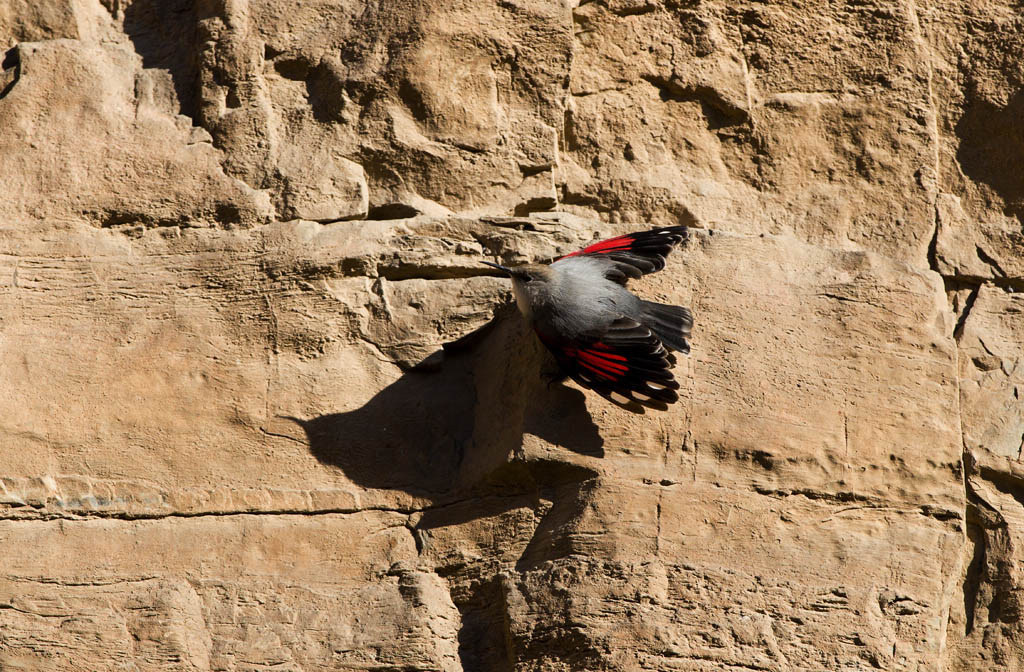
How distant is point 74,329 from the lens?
13.7 ft

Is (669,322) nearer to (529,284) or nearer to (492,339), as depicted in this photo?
(529,284)

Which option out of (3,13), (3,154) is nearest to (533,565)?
(3,154)

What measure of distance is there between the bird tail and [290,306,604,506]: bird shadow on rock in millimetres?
328

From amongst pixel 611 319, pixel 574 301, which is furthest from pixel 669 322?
pixel 574 301

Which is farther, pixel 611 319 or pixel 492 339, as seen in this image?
pixel 492 339

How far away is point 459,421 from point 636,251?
0.89 meters

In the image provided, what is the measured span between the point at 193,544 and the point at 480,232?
1491mm

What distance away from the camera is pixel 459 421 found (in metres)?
4.23

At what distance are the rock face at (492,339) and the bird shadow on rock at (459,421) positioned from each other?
0.5 inches

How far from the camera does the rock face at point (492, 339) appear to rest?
3.76 meters

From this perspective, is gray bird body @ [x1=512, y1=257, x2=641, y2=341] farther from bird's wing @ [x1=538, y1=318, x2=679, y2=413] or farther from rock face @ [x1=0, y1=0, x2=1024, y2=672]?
rock face @ [x1=0, y1=0, x2=1024, y2=672]

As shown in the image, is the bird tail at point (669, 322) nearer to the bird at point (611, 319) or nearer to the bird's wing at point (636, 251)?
the bird at point (611, 319)

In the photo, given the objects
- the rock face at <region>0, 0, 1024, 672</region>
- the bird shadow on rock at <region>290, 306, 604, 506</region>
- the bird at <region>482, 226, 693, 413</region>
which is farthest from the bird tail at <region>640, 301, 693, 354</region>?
the bird shadow on rock at <region>290, 306, 604, 506</region>

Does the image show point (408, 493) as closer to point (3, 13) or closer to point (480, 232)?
point (480, 232)
